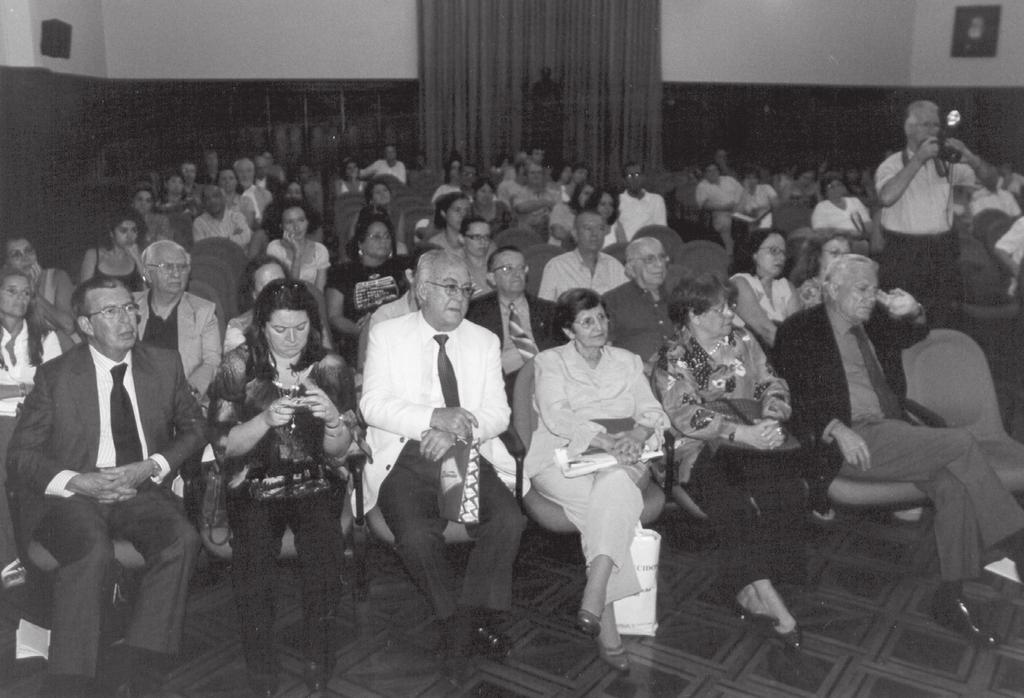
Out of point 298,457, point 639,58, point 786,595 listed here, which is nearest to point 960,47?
point 639,58

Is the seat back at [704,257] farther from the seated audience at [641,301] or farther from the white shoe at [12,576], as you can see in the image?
the white shoe at [12,576]

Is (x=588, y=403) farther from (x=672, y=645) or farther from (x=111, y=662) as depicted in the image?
(x=111, y=662)

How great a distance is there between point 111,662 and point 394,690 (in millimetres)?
842

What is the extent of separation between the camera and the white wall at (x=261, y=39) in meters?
9.20

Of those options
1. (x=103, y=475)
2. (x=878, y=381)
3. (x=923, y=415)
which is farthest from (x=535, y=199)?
(x=103, y=475)

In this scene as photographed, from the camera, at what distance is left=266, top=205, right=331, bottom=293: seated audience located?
541cm

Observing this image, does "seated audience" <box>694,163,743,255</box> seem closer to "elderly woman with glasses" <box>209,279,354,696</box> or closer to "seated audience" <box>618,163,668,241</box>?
"seated audience" <box>618,163,668,241</box>

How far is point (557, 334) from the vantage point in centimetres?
341

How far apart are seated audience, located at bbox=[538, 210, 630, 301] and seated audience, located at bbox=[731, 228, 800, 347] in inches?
25.9

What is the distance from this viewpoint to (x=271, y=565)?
2.86 meters

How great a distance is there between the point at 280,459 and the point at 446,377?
0.61 meters

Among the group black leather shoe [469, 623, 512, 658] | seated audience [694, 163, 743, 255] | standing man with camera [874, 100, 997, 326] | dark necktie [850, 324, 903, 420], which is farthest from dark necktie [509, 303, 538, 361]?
seated audience [694, 163, 743, 255]

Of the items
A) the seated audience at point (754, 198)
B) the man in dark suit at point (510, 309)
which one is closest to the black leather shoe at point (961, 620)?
the man in dark suit at point (510, 309)

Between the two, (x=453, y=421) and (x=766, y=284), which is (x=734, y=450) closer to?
(x=453, y=421)
